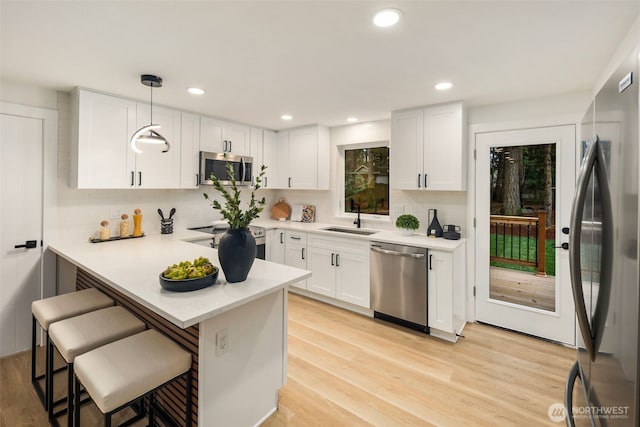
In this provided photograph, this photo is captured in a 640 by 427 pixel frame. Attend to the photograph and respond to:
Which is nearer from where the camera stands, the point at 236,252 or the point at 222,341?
the point at 222,341

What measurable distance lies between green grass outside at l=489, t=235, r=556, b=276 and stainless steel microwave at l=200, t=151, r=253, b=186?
305 cm

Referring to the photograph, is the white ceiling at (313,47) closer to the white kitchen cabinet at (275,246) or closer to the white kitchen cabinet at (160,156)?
the white kitchen cabinet at (160,156)

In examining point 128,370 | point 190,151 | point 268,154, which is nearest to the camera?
point 128,370

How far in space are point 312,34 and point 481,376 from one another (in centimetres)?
278

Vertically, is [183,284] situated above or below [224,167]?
below

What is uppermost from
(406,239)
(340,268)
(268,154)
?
(268,154)

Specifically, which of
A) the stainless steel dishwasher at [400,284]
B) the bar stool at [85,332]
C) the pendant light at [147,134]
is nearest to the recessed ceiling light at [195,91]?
the pendant light at [147,134]

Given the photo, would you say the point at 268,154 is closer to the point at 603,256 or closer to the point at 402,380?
the point at 402,380

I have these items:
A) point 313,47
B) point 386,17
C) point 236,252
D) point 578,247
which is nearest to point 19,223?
point 236,252

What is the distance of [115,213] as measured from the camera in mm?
3256

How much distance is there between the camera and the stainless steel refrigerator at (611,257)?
2.29 feet

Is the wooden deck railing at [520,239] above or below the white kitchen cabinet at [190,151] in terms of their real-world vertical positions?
below

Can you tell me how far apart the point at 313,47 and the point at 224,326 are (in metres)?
1.79

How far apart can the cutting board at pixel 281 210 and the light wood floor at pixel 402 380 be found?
211cm
